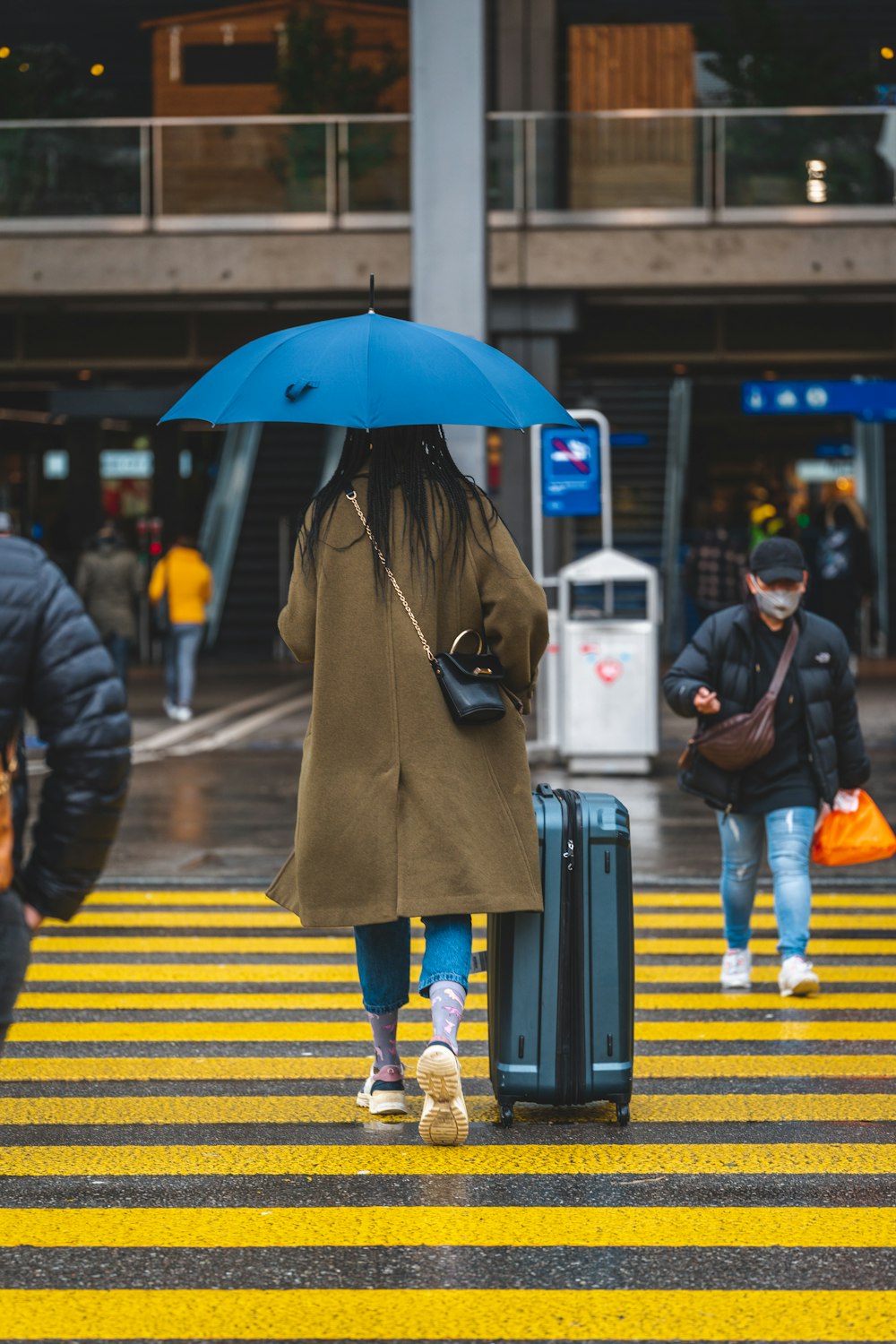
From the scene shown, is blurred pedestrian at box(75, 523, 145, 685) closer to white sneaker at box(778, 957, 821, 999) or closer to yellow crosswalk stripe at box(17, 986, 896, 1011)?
yellow crosswalk stripe at box(17, 986, 896, 1011)

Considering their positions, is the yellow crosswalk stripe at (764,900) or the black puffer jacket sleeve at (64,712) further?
the yellow crosswalk stripe at (764,900)

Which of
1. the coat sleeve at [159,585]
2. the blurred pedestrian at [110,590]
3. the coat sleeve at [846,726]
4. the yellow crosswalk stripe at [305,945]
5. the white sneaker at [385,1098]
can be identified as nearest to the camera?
the white sneaker at [385,1098]

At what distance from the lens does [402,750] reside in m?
4.69

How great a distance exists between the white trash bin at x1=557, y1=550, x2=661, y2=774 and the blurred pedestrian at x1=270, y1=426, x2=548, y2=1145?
8.93m

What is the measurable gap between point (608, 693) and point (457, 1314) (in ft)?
33.6

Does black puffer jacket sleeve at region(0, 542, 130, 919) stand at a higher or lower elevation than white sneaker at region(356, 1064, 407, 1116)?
higher

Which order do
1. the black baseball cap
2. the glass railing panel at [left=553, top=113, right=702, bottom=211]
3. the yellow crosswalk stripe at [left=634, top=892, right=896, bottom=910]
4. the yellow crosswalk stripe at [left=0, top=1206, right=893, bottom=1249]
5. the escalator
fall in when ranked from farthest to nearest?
1. the escalator
2. the glass railing panel at [left=553, top=113, right=702, bottom=211]
3. the yellow crosswalk stripe at [left=634, top=892, right=896, bottom=910]
4. the black baseball cap
5. the yellow crosswalk stripe at [left=0, top=1206, right=893, bottom=1249]

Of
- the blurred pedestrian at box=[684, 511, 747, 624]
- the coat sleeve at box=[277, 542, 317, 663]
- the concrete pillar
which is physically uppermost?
the concrete pillar

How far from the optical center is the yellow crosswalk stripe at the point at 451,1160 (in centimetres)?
463

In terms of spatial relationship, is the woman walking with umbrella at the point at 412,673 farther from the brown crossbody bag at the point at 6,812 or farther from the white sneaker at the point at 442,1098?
the brown crossbody bag at the point at 6,812

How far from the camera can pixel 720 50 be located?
1950 centimetres

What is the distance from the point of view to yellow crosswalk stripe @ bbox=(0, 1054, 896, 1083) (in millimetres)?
5613

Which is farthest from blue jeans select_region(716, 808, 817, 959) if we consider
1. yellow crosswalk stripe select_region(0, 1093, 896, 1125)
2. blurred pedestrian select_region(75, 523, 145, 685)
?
blurred pedestrian select_region(75, 523, 145, 685)

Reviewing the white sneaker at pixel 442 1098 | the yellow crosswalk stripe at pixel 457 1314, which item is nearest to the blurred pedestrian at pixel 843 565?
the white sneaker at pixel 442 1098
